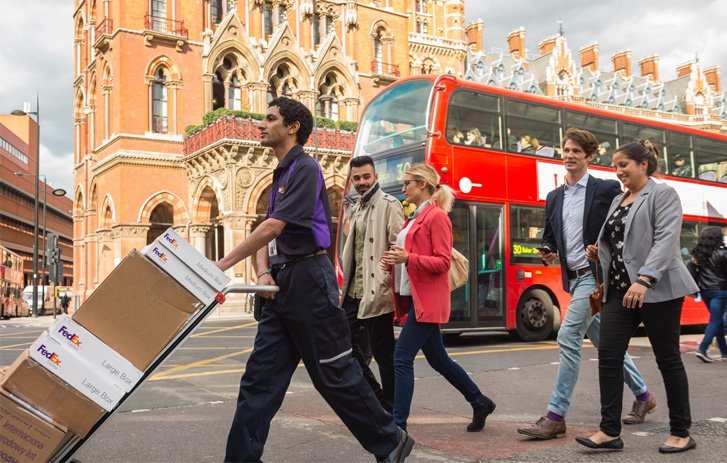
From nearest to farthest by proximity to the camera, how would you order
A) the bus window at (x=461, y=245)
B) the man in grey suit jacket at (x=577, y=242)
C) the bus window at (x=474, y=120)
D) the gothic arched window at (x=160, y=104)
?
the man in grey suit jacket at (x=577, y=242) → the bus window at (x=461, y=245) → the bus window at (x=474, y=120) → the gothic arched window at (x=160, y=104)

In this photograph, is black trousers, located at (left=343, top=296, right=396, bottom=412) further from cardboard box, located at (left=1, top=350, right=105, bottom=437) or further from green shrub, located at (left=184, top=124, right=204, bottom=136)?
green shrub, located at (left=184, top=124, right=204, bottom=136)

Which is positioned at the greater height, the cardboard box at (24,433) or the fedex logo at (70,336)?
the fedex logo at (70,336)

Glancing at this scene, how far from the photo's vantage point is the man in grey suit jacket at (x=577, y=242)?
15.1 feet

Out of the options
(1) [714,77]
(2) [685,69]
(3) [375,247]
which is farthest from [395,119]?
(1) [714,77]

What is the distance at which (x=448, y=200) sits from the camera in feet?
15.6

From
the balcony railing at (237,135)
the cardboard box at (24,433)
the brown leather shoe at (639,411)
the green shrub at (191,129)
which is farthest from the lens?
the green shrub at (191,129)

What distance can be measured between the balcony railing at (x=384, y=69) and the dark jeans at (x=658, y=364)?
97.4ft

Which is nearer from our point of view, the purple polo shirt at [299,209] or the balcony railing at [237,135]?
the purple polo shirt at [299,209]

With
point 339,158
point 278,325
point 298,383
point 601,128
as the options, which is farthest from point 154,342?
point 339,158

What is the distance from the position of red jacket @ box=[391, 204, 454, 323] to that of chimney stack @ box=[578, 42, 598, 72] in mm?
66363

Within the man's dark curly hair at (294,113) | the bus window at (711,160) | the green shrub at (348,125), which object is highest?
the green shrub at (348,125)

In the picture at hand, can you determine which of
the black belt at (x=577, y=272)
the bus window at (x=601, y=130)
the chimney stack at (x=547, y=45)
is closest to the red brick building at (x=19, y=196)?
the chimney stack at (x=547, y=45)

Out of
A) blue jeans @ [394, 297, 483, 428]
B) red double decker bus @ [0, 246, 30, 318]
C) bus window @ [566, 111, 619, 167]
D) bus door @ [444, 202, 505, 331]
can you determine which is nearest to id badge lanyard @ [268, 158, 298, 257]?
blue jeans @ [394, 297, 483, 428]

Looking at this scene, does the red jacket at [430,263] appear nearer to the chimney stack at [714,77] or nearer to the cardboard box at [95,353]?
the cardboard box at [95,353]
